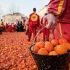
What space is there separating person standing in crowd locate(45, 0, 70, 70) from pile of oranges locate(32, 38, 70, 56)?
22cm

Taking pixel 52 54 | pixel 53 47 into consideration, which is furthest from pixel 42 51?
pixel 53 47

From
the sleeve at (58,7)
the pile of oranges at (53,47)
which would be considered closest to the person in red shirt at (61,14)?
the sleeve at (58,7)

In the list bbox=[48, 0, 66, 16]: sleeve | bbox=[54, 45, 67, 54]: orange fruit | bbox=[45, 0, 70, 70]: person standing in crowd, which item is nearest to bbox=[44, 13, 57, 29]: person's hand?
bbox=[45, 0, 70, 70]: person standing in crowd

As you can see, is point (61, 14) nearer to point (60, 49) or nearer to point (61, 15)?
point (61, 15)

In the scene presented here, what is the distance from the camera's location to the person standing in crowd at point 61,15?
129 inches

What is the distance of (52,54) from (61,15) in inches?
25.8

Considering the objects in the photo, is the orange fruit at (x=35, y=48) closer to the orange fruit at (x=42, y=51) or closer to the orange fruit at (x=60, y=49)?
the orange fruit at (x=42, y=51)

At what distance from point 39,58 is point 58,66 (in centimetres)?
28

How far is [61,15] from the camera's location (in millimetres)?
3424

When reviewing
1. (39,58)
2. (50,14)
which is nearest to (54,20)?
(50,14)

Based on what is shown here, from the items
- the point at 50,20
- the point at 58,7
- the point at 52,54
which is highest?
the point at 58,7

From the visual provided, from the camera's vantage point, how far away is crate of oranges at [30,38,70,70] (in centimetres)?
303

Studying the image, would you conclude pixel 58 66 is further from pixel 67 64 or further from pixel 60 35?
pixel 60 35

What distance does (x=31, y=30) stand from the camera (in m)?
13.1
